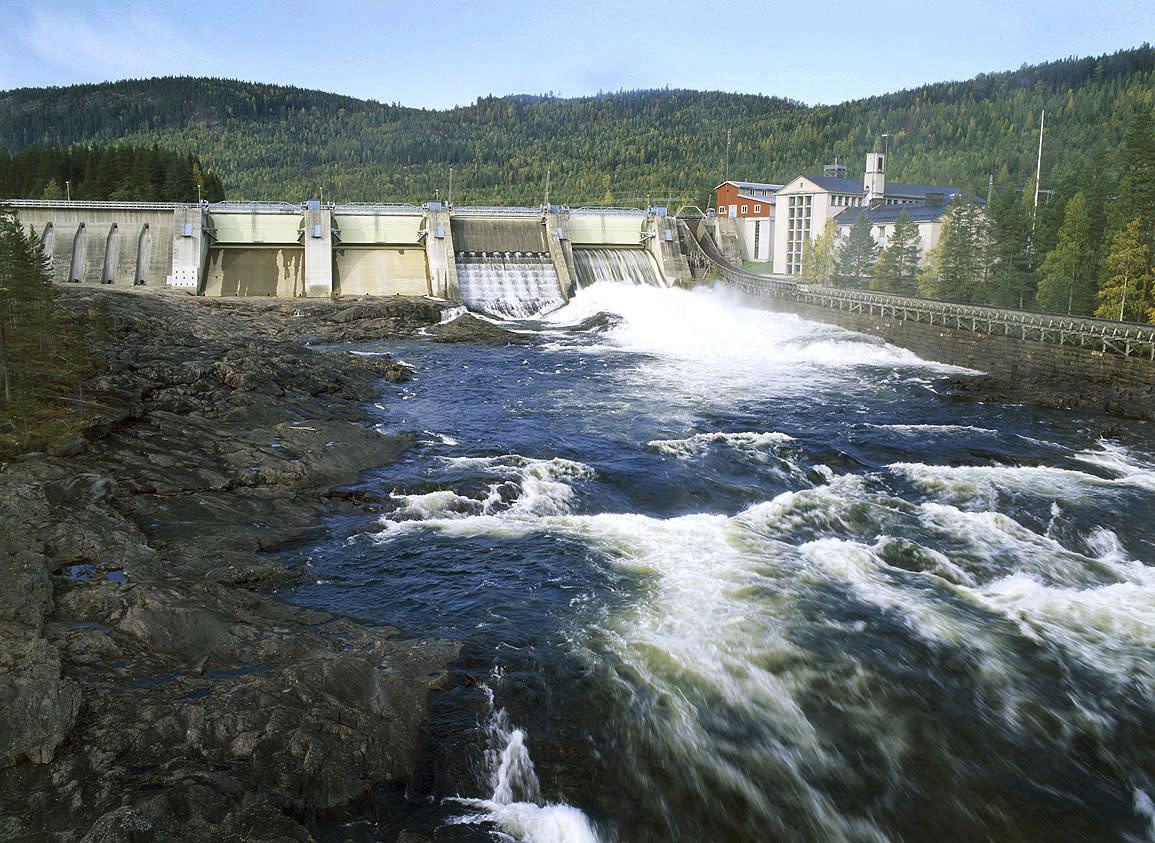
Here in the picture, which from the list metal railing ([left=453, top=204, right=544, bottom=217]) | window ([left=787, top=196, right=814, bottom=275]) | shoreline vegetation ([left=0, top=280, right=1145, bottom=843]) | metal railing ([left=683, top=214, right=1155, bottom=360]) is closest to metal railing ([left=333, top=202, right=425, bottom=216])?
metal railing ([left=453, top=204, right=544, bottom=217])

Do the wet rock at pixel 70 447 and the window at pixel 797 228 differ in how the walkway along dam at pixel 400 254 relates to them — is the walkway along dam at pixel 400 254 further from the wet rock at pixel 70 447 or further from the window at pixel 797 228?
the wet rock at pixel 70 447

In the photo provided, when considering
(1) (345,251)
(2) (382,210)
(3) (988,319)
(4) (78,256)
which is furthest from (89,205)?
(3) (988,319)

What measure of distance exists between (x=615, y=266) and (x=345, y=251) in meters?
22.3

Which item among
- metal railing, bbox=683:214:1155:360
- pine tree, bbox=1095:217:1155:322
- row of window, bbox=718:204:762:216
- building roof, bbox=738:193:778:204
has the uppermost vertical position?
building roof, bbox=738:193:778:204

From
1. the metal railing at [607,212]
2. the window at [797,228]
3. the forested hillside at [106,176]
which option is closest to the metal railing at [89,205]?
the forested hillside at [106,176]

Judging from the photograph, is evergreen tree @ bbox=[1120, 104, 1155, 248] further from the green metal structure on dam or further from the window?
the window

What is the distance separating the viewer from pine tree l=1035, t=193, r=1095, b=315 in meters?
50.3

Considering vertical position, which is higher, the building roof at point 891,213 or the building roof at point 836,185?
the building roof at point 836,185

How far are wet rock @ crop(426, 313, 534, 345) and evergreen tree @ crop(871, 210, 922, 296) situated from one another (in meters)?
29.6

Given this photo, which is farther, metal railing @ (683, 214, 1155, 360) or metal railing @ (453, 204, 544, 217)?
metal railing @ (453, 204, 544, 217)

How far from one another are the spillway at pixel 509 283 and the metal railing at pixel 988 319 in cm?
1651

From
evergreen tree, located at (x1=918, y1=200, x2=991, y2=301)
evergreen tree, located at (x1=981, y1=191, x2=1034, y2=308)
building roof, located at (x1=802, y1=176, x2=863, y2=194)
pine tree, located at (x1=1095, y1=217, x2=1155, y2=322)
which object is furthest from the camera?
building roof, located at (x1=802, y1=176, x2=863, y2=194)

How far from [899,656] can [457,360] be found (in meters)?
36.2

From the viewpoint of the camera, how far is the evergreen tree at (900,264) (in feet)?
216
